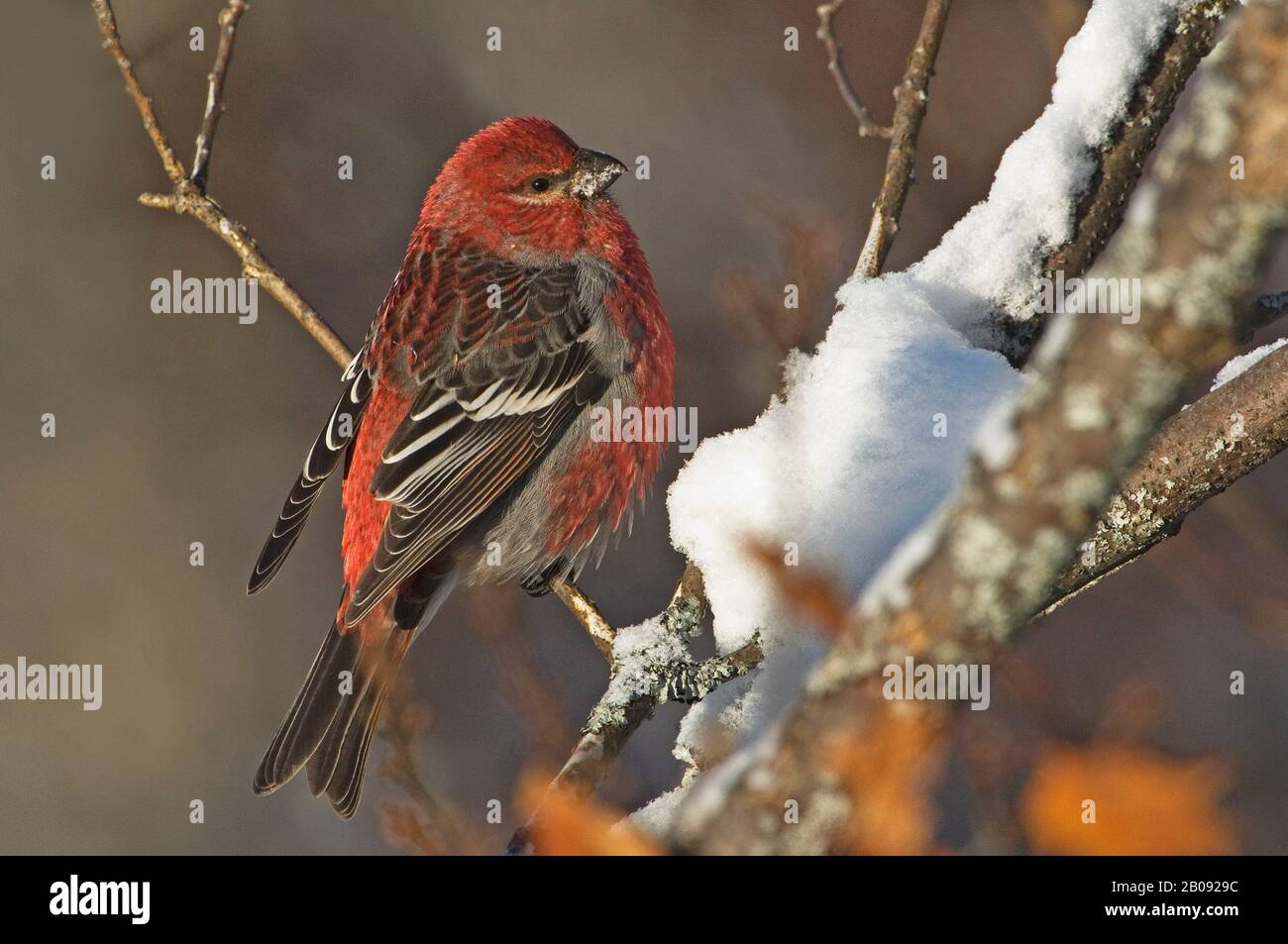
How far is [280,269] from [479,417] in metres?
2.92

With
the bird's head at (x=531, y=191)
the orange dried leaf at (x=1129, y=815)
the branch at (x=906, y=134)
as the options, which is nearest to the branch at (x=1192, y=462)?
the orange dried leaf at (x=1129, y=815)

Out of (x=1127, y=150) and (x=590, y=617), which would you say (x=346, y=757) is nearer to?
(x=590, y=617)

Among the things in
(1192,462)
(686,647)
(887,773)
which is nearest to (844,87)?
(1192,462)

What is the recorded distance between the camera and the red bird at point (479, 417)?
374 cm

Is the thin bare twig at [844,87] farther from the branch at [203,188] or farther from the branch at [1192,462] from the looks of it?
the branch at [203,188]

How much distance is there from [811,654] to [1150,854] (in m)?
0.94

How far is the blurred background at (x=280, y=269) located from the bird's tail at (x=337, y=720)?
1.91m

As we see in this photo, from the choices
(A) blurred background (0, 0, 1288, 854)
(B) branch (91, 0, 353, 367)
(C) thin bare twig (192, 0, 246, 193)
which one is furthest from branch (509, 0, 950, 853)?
(A) blurred background (0, 0, 1288, 854)

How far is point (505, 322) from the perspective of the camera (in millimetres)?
4137

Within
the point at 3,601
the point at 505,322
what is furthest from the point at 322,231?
the point at 505,322

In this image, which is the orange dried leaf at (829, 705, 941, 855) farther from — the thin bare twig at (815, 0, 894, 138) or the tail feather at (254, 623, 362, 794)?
the tail feather at (254, 623, 362, 794)

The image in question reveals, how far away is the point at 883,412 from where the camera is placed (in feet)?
8.75

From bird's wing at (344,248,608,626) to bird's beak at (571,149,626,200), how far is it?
279 millimetres

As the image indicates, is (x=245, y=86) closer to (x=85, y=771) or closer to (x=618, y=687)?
(x=85, y=771)
